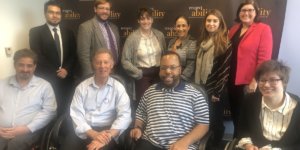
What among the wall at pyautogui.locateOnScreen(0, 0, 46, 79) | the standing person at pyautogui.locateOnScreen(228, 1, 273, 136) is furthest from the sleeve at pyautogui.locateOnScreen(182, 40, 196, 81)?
A: the wall at pyautogui.locateOnScreen(0, 0, 46, 79)

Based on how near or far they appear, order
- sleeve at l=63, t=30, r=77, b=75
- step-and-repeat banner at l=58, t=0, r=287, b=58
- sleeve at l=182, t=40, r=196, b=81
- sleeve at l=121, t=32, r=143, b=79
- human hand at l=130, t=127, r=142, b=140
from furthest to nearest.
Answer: step-and-repeat banner at l=58, t=0, r=287, b=58
sleeve at l=63, t=30, r=77, b=75
sleeve at l=121, t=32, r=143, b=79
sleeve at l=182, t=40, r=196, b=81
human hand at l=130, t=127, r=142, b=140

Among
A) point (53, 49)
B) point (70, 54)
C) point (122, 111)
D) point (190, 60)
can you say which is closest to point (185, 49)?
point (190, 60)

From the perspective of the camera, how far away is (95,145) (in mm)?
2404

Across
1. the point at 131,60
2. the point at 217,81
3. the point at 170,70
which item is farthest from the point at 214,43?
the point at 131,60

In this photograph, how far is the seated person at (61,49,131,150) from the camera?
2.59 meters

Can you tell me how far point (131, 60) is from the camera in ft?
11.3

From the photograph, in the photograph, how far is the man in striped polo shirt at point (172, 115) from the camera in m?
2.45

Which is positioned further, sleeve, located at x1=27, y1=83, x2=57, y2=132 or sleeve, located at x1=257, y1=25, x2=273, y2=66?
sleeve, located at x1=257, y1=25, x2=273, y2=66

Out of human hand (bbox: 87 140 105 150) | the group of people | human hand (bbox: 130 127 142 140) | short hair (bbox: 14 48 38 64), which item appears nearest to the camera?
the group of people

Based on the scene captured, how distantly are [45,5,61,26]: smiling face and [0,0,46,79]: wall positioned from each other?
0.45m

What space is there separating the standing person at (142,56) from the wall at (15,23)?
122 centimetres

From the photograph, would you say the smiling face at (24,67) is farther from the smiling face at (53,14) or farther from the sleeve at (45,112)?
the smiling face at (53,14)

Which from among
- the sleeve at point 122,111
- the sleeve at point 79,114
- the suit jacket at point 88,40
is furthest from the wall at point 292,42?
the sleeve at point 79,114

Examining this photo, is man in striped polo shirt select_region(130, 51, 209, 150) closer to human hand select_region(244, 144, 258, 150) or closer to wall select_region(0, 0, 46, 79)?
human hand select_region(244, 144, 258, 150)
